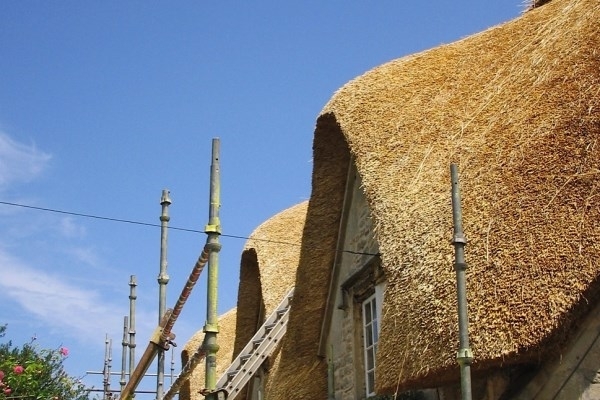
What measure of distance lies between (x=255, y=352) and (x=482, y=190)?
594cm

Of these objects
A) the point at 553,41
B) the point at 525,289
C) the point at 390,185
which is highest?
the point at 553,41

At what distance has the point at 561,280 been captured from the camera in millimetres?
6723

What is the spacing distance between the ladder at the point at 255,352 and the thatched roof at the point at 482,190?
581 mm

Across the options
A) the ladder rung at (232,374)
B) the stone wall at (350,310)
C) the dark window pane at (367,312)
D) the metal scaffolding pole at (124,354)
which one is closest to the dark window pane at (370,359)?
the stone wall at (350,310)

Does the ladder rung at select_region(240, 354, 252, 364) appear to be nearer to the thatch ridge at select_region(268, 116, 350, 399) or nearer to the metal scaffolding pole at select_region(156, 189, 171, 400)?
the thatch ridge at select_region(268, 116, 350, 399)

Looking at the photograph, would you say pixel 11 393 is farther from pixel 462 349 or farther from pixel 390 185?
pixel 462 349

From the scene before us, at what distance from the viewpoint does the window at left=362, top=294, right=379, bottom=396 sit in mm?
10547

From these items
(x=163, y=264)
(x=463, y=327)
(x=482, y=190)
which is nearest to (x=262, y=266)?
(x=163, y=264)

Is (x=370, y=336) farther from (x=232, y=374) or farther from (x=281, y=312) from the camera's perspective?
(x=281, y=312)

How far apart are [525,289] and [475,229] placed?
95cm

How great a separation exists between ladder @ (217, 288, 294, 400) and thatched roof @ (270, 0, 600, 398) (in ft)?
1.91

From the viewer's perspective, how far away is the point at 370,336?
10922 mm

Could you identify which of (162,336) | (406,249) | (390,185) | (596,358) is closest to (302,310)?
(162,336)

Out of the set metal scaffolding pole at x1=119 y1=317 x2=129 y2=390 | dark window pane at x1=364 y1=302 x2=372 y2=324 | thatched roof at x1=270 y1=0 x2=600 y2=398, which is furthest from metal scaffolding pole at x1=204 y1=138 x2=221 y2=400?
metal scaffolding pole at x1=119 y1=317 x2=129 y2=390
